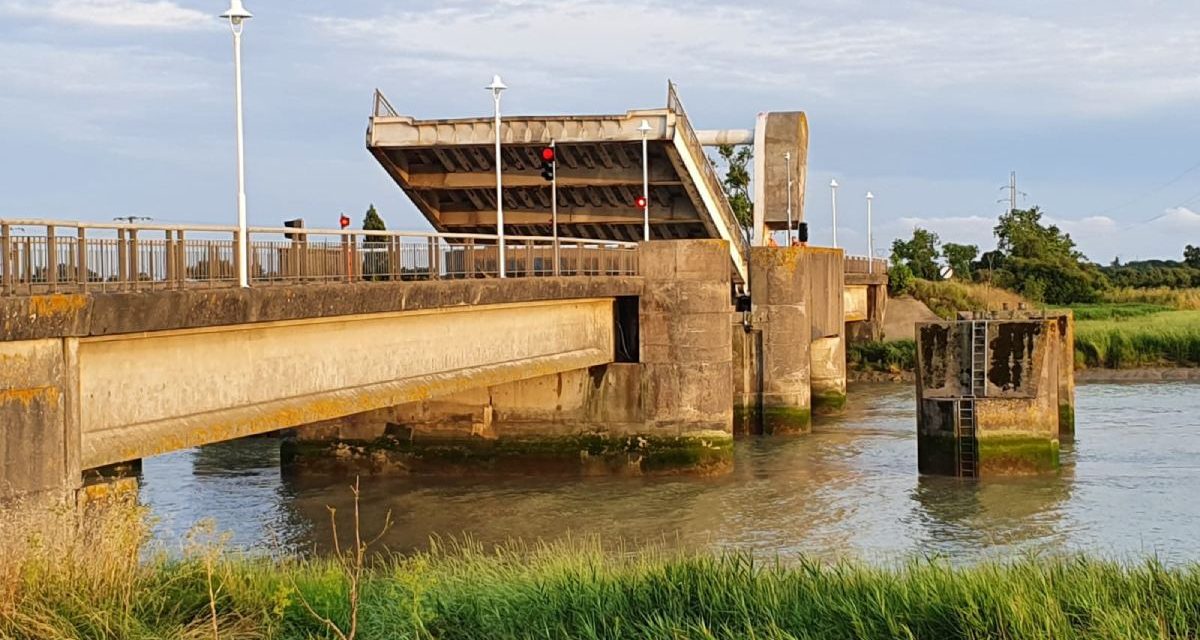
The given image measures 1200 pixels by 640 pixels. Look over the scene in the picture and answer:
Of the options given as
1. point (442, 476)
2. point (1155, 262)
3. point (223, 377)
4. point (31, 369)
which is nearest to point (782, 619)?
point (31, 369)

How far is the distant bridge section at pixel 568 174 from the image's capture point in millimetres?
36750

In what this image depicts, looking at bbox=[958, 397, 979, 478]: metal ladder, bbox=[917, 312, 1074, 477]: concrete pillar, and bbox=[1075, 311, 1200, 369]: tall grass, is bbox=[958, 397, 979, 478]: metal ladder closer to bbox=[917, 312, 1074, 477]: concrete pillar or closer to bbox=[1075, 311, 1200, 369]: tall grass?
bbox=[917, 312, 1074, 477]: concrete pillar

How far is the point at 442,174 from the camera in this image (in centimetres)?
4025

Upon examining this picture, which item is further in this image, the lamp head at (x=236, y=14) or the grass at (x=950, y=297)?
the grass at (x=950, y=297)

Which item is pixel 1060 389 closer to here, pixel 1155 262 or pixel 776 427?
pixel 776 427

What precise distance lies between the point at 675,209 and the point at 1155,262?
6037 inches

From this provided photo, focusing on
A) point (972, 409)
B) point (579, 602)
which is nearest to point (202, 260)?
point (579, 602)

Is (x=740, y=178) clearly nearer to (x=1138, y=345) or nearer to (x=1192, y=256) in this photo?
(x=1138, y=345)

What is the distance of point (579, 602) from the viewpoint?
1166cm

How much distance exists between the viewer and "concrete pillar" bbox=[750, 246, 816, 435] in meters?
37.4

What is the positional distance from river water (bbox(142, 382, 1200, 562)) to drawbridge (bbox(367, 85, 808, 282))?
8055 mm

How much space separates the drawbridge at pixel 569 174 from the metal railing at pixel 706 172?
3 centimetres

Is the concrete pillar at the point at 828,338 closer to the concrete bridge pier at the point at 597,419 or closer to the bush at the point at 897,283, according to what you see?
the concrete bridge pier at the point at 597,419

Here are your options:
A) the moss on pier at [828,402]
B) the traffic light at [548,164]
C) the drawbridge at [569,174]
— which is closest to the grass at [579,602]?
the traffic light at [548,164]
